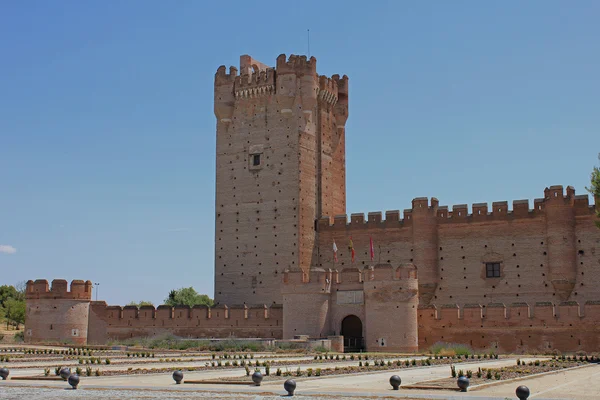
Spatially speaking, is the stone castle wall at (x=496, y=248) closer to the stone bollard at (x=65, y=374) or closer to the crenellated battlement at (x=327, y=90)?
the crenellated battlement at (x=327, y=90)

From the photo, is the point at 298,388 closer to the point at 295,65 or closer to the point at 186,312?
the point at 186,312

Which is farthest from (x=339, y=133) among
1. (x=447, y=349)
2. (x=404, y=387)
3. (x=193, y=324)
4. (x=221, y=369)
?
(x=404, y=387)

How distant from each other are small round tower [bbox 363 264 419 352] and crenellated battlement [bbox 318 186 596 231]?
22.7 ft

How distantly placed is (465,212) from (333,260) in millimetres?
7224

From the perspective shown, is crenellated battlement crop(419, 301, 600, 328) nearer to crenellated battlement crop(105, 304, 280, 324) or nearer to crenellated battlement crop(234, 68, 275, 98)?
crenellated battlement crop(105, 304, 280, 324)

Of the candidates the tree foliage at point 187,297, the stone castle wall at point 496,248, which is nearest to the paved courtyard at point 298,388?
the stone castle wall at point 496,248

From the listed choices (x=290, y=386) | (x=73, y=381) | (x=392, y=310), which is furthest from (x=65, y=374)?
(x=392, y=310)

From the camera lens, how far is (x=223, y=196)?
43.0 meters

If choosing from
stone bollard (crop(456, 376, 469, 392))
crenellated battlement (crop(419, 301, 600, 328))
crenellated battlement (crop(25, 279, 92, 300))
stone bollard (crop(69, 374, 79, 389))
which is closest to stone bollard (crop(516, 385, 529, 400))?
stone bollard (crop(456, 376, 469, 392))

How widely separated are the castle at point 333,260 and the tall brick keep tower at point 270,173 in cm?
6

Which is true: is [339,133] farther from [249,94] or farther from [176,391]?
[176,391]

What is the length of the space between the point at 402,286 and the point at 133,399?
20.0 metres

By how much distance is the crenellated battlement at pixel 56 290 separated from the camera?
37.5 metres

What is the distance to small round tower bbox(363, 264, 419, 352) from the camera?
31.5 meters
